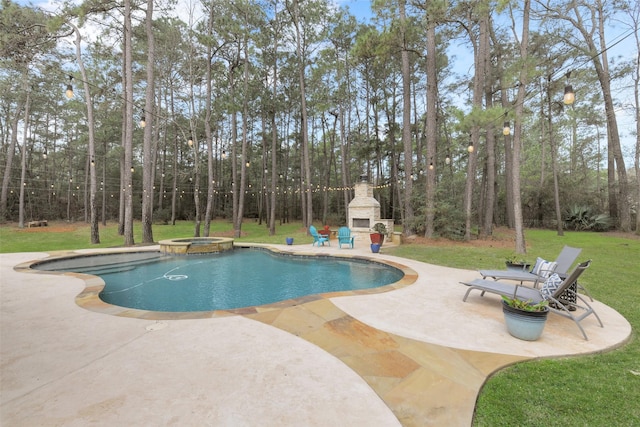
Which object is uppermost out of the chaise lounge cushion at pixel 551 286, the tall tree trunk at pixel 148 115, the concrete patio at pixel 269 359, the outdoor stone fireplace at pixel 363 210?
the tall tree trunk at pixel 148 115

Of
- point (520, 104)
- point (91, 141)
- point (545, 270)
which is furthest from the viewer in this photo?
point (91, 141)

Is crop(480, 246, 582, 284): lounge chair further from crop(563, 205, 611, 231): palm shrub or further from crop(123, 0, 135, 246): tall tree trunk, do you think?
crop(563, 205, 611, 231): palm shrub

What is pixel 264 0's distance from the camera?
43.9ft

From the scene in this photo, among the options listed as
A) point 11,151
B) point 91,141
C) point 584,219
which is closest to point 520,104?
point 584,219

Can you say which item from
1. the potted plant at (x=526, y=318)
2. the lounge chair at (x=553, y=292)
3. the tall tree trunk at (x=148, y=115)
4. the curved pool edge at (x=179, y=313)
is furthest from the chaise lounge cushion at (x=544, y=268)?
the tall tree trunk at (x=148, y=115)

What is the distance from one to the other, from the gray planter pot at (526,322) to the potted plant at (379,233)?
18.8 ft

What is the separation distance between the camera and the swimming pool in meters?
4.69

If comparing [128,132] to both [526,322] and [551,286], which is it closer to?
[526,322]

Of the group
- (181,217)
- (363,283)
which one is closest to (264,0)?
(363,283)

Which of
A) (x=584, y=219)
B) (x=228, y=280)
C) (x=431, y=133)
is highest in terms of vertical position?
(x=431, y=133)

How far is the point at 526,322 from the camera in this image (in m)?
2.65

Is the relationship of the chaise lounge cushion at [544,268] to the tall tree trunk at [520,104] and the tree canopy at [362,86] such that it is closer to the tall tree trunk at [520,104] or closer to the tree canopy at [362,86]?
the tall tree trunk at [520,104]

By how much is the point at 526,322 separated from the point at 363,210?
988cm

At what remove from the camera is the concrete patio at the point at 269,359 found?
169cm
